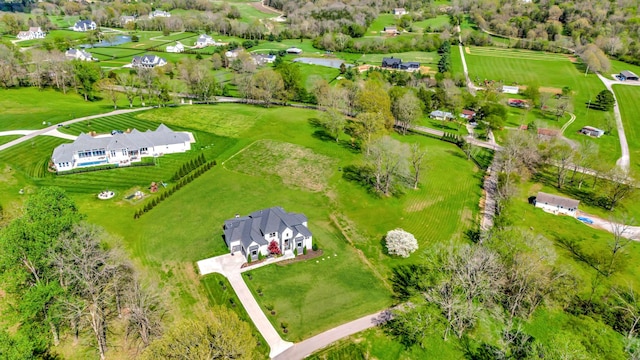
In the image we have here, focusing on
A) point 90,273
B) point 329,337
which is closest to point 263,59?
point 90,273

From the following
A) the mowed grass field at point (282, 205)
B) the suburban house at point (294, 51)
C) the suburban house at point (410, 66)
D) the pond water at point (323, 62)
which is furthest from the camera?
the suburban house at point (294, 51)

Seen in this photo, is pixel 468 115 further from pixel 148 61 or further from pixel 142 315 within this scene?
pixel 148 61

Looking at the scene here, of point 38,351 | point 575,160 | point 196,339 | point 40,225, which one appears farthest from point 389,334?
point 575,160

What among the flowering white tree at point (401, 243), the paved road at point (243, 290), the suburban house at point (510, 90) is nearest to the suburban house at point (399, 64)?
the suburban house at point (510, 90)

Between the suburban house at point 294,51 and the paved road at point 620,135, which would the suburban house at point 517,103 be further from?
the suburban house at point 294,51

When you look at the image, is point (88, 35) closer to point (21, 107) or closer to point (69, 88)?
point (69, 88)

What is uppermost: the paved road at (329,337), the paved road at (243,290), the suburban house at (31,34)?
the suburban house at (31,34)

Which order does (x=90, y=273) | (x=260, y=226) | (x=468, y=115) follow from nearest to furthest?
(x=90, y=273)
(x=260, y=226)
(x=468, y=115)
